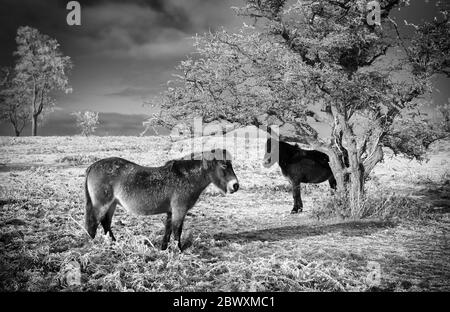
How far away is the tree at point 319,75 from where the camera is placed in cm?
839

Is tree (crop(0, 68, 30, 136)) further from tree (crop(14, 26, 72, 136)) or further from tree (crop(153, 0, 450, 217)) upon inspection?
tree (crop(153, 0, 450, 217))

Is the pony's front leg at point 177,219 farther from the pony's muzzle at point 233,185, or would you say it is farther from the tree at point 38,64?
the tree at point 38,64

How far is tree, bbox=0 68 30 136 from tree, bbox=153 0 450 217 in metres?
48.3

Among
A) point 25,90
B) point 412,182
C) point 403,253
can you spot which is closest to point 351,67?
point 403,253

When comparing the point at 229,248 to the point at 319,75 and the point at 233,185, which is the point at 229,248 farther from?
the point at 319,75

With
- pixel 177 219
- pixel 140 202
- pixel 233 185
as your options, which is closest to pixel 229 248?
pixel 177 219

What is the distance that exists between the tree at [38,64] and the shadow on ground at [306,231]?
4649 centimetres

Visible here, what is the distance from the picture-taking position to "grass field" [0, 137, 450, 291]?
4.85 meters

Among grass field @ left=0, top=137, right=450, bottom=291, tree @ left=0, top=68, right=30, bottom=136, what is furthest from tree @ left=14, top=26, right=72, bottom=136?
grass field @ left=0, top=137, right=450, bottom=291

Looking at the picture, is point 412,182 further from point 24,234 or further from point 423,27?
→ point 24,234

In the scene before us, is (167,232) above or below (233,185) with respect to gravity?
below

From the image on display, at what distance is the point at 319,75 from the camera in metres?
8.49

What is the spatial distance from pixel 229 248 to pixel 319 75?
15.7ft
